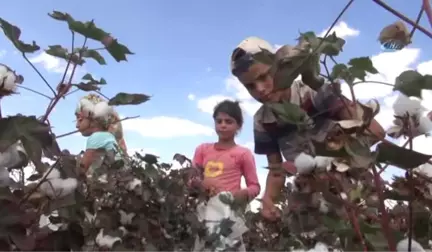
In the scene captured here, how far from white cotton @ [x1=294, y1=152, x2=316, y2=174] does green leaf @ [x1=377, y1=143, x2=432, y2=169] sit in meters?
0.24

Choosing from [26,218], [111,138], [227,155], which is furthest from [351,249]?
[227,155]

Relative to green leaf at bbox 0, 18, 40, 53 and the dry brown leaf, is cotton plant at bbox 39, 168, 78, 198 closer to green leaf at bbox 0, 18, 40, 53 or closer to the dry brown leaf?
green leaf at bbox 0, 18, 40, 53

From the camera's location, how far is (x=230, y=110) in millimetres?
3582

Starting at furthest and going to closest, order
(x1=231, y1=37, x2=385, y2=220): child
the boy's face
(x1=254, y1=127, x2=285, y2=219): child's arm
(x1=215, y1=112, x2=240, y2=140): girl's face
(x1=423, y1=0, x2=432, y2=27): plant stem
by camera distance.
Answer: (x1=215, y1=112, x2=240, y2=140): girl's face → (x1=254, y1=127, x2=285, y2=219): child's arm → the boy's face → (x1=231, y1=37, x2=385, y2=220): child → (x1=423, y1=0, x2=432, y2=27): plant stem

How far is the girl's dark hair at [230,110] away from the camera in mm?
3555

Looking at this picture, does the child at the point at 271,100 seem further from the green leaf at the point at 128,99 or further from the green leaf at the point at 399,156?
the green leaf at the point at 399,156

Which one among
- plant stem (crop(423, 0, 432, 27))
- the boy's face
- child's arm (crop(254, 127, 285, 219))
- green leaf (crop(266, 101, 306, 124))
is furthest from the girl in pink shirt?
plant stem (crop(423, 0, 432, 27))

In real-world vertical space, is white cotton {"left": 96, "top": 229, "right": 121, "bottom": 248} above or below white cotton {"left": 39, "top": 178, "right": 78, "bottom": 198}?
below

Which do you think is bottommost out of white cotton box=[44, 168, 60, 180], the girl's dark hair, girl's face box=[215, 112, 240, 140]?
white cotton box=[44, 168, 60, 180]

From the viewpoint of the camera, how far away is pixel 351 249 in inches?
35.1

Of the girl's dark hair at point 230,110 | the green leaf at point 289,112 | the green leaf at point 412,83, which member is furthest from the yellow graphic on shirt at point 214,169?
the green leaf at point 412,83

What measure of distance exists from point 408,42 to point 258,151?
149 cm

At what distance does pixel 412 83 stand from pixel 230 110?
2.85 meters

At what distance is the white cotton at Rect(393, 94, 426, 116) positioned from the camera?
2.67ft
